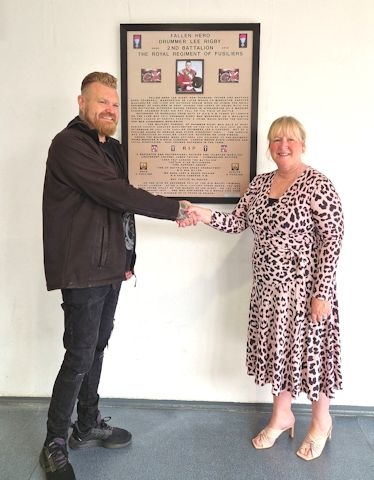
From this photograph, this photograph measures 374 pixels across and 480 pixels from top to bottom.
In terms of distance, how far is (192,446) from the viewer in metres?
2.10

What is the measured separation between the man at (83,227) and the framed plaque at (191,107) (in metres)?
0.38

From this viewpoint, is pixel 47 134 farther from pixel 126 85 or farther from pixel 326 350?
pixel 326 350

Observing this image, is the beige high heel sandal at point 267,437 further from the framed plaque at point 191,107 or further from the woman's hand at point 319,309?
the framed plaque at point 191,107

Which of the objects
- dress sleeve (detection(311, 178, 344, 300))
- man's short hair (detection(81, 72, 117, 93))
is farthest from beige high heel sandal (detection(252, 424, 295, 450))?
man's short hair (detection(81, 72, 117, 93))

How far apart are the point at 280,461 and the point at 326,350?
0.55 meters

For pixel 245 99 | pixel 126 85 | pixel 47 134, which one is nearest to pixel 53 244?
pixel 47 134

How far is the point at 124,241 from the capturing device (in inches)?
74.6

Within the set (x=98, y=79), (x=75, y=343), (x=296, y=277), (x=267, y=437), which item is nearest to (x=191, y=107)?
(x=98, y=79)

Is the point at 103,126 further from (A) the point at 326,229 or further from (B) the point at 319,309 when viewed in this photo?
(B) the point at 319,309

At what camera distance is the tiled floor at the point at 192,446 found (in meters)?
1.91

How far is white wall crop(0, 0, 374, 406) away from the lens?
216 cm

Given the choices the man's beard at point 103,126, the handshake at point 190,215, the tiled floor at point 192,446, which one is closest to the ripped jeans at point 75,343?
the tiled floor at point 192,446

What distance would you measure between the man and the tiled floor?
0.20 m

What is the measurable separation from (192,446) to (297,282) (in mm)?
948
